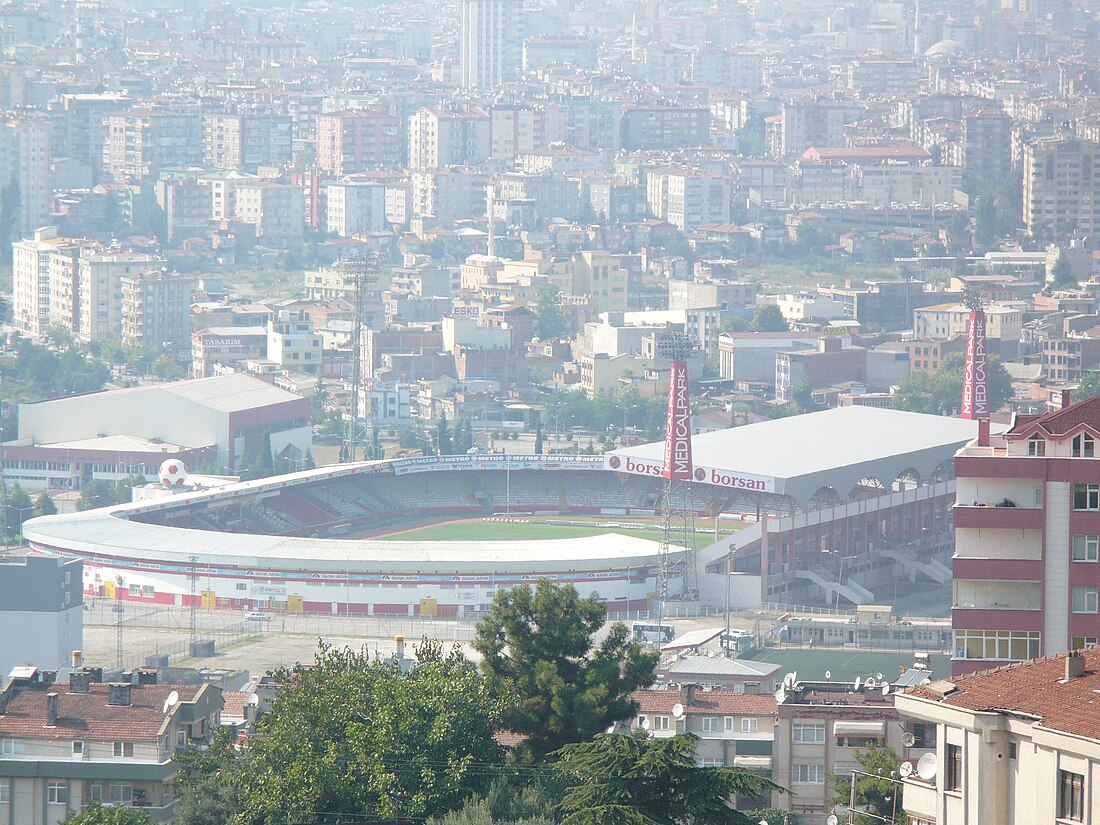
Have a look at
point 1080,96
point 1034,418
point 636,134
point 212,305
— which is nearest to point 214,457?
point 212,305

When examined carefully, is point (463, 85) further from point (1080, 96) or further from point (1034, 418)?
point (1034, 418)

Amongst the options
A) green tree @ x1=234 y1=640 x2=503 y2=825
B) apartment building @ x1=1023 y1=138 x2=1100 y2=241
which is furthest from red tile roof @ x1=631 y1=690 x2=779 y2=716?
apartment building @ x1=1023 y1=138 x2=1100 y2=241

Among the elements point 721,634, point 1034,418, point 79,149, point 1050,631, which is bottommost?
point 721,634

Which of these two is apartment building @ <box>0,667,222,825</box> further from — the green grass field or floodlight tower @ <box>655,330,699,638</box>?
the green grass field

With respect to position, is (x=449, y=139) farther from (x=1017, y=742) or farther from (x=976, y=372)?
(x=1017, y=742)

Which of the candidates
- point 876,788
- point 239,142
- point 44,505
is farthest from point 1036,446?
point 239,142

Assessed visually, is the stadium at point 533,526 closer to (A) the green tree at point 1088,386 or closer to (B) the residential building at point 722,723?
(A) the green tree at point 1088,386
